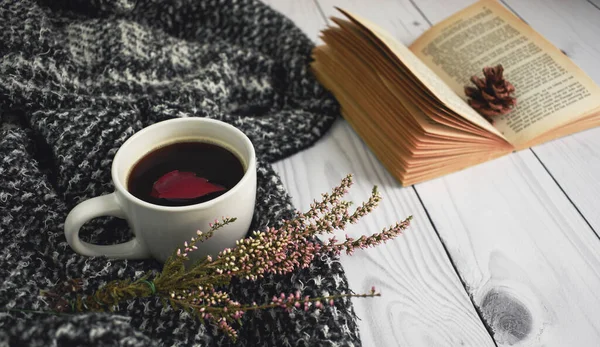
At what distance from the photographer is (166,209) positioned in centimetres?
44

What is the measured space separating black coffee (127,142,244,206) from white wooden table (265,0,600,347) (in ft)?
0.49

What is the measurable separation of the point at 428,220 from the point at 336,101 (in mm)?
217

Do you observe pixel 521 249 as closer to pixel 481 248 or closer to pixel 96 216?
pixel 481 248

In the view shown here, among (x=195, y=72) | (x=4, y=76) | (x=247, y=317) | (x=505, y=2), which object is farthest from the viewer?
(x=505, y=2)

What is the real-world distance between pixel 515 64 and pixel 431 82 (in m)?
0.17

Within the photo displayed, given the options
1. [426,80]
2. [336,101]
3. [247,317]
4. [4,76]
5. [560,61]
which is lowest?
[4,76]

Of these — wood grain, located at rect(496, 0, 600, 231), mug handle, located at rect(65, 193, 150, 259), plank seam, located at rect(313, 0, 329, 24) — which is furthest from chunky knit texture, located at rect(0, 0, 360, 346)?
wood grain, located at rect(496, 0, 600, 231)

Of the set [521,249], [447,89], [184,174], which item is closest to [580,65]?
[447,89]

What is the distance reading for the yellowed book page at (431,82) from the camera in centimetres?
64

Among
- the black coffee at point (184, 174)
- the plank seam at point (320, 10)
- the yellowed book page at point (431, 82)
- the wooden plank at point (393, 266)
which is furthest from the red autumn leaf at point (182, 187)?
the plank seam at point (320, 10)

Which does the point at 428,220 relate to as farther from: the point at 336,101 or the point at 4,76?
the point at 4,76

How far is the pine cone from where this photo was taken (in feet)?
2.34

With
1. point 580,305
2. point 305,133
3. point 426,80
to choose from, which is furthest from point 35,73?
point 580,305

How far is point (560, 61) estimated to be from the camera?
77 cm
